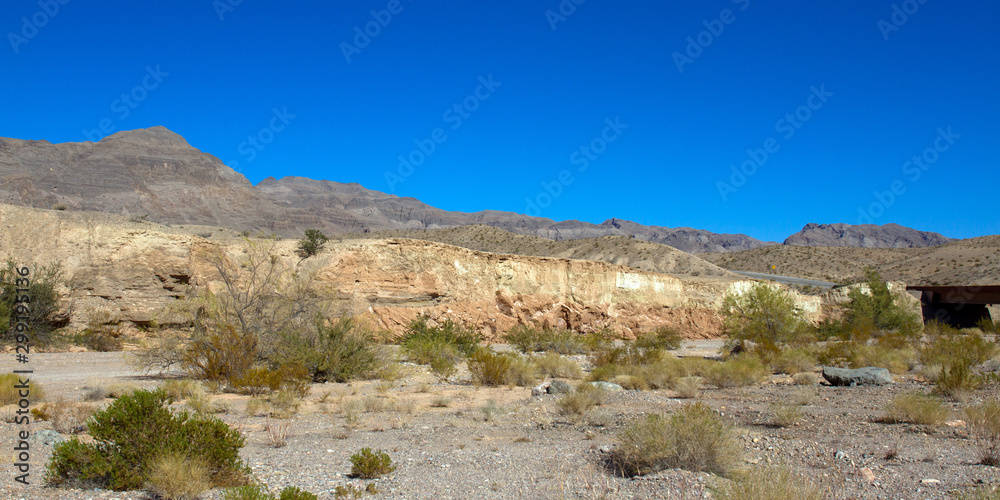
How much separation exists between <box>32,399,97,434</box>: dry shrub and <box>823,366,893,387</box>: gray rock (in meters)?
14.6

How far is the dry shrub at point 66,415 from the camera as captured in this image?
7483 mm

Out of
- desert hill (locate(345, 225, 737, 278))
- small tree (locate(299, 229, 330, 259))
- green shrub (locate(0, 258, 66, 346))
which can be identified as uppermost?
desert hill (locate(345, 225, 737, 278))

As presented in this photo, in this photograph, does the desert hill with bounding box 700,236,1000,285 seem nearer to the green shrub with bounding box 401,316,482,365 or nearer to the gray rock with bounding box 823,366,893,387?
the green shrub with bounding box 401,316,482,365

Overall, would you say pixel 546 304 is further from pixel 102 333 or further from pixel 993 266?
pixel 993 266

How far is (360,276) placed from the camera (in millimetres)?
22375

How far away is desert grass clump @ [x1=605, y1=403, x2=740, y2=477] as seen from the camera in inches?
231

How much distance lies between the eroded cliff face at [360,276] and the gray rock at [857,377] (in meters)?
13.2

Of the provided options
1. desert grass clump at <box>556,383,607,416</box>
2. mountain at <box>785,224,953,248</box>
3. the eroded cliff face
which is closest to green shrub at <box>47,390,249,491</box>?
desert grass clump at <box>556,383,607,416</box>

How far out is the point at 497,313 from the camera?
25.7 metres

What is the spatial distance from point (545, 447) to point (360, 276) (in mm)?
16356

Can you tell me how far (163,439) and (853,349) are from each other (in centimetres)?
2081

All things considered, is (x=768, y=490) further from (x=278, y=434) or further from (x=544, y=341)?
(x=544, y=341)

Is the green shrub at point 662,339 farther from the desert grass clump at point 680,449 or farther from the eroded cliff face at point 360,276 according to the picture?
the desert grass clump at point 680,449

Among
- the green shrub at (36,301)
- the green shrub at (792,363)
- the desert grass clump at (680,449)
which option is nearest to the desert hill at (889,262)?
the green shrub at (792,363)
